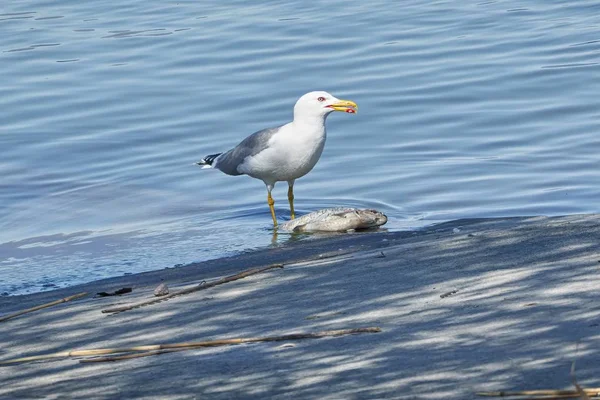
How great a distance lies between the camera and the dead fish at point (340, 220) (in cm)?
1048

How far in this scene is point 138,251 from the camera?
1088cm

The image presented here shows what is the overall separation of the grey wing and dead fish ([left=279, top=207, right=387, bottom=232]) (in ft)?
3.03

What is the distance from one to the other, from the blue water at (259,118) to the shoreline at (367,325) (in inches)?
125

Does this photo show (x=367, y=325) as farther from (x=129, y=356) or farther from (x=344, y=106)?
(x=344, y=106)

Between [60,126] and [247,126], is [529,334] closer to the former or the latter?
[247,126]

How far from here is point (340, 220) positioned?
10.5m

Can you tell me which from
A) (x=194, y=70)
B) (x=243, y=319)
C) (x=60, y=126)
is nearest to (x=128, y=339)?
(x=243, y=319)

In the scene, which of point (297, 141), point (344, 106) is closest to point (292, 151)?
point (297, 141)

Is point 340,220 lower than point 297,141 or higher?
lower

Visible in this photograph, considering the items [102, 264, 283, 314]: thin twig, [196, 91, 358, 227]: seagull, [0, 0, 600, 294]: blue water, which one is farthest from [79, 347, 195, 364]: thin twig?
[196, 91, 358, 227]: seagull

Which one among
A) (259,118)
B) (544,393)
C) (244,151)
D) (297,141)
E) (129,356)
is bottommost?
(259,118)

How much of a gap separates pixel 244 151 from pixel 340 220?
1.55 meters

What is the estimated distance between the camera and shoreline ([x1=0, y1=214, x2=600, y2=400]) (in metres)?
4.75

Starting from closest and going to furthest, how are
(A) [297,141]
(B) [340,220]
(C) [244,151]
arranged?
1. (B) [340,220]
2. (A) [297,141]
3. (C) [244,151]
